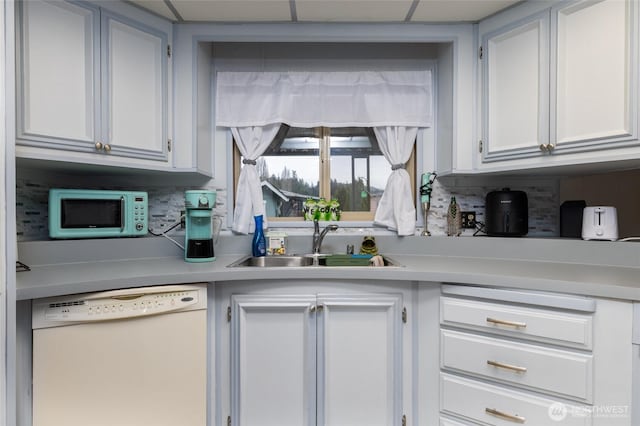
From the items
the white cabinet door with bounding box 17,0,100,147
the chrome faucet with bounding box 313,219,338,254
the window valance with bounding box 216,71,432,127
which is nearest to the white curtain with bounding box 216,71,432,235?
the window valance with bounding box 216,71,432,127

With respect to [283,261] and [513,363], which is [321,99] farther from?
[513,363]

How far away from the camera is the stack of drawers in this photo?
1058 mm

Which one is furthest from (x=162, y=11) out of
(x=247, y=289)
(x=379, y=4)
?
(x=247, y=289)

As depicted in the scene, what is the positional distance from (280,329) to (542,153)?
Answer: 1.46 m

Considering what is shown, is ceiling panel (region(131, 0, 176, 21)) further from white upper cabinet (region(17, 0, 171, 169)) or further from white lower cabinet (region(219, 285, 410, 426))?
white lower cabinet (region(219, 285, 410, 426))

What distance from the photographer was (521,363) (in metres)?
1.13

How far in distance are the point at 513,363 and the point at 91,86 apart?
2100 mm

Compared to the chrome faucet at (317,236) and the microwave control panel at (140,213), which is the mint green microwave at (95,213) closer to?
the microwave control panel at (140,213)

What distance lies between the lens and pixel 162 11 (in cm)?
153

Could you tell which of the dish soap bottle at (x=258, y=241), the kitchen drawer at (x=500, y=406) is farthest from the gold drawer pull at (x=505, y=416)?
the dish soap bottle at (x=258, y=241)

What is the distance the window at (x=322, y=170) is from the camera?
2037 millimetres

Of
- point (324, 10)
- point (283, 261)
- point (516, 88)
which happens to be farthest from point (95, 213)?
point (516, 88)

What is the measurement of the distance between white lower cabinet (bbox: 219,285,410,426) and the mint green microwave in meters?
0.79

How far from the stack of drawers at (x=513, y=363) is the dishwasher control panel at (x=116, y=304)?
3.47 ft
